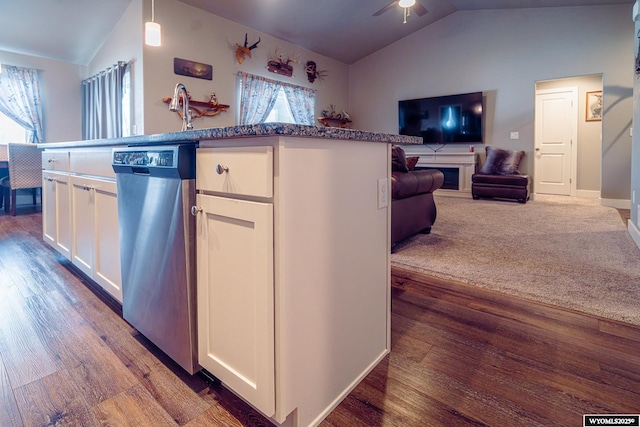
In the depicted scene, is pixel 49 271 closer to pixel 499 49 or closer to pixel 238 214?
pixel 238 214

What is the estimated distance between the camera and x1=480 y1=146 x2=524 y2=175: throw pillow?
5.81 metres

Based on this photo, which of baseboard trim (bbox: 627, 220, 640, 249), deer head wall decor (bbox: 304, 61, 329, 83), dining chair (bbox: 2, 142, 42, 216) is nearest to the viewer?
baseboard trim (bbox: 627, 220, 640, 249)

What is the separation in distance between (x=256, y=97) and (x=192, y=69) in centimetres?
125

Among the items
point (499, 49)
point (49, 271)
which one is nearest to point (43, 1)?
point (49, 271)

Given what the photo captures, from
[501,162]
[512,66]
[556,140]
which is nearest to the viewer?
[501,162]

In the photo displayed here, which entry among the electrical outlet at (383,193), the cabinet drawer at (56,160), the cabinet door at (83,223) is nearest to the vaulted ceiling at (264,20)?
the cabinet drawer at (56,160)

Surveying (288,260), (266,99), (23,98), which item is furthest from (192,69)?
(288,260)

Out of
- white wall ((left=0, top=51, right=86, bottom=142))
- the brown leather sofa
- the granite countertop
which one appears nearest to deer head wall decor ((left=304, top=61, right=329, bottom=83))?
white wall ((left=0, top=51, right=86, bottom=142))

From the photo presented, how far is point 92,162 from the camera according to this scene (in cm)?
188

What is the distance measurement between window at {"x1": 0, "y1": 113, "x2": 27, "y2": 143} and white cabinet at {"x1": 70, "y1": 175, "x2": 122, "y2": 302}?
4635 mm

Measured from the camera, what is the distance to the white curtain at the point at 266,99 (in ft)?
19.3

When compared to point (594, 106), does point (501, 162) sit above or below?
below

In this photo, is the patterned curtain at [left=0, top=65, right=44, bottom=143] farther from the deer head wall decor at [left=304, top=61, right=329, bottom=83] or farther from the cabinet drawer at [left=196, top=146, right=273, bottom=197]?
the cabinet drawer at [left=196, top=146, right=273, bottom=197]

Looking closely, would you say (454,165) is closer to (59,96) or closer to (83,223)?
(83,223)
